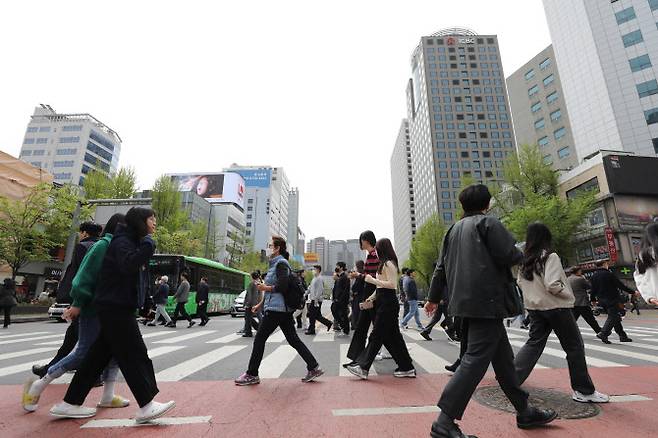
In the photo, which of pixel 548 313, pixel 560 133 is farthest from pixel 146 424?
pixel 560 133

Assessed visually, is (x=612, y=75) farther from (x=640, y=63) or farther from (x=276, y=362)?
(x=276, y=362)

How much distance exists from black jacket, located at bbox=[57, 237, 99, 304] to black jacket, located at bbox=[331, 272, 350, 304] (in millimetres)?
6310

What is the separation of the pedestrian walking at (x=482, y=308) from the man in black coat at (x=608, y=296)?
5.87 metres

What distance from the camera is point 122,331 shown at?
273cm

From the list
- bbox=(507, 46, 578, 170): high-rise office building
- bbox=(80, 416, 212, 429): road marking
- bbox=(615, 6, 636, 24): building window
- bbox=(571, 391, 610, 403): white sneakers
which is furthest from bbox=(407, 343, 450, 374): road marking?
bbox=(615, 6, 636, 24): building window

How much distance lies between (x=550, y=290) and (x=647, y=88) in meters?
42.3

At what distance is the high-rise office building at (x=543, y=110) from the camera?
39938 mm

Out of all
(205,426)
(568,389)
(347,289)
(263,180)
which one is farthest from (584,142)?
(263,180)

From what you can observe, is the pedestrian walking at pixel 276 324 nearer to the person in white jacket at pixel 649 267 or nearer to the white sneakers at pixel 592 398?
the white sneakers at pixel 592 398

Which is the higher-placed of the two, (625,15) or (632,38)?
(625,15)

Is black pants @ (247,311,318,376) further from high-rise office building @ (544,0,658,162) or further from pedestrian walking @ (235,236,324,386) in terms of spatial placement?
high-rise office building @ (544,0,658,162)

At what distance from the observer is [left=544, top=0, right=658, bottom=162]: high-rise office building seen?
1254 inches

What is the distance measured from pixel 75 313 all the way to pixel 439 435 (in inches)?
124

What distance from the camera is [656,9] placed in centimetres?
3344
